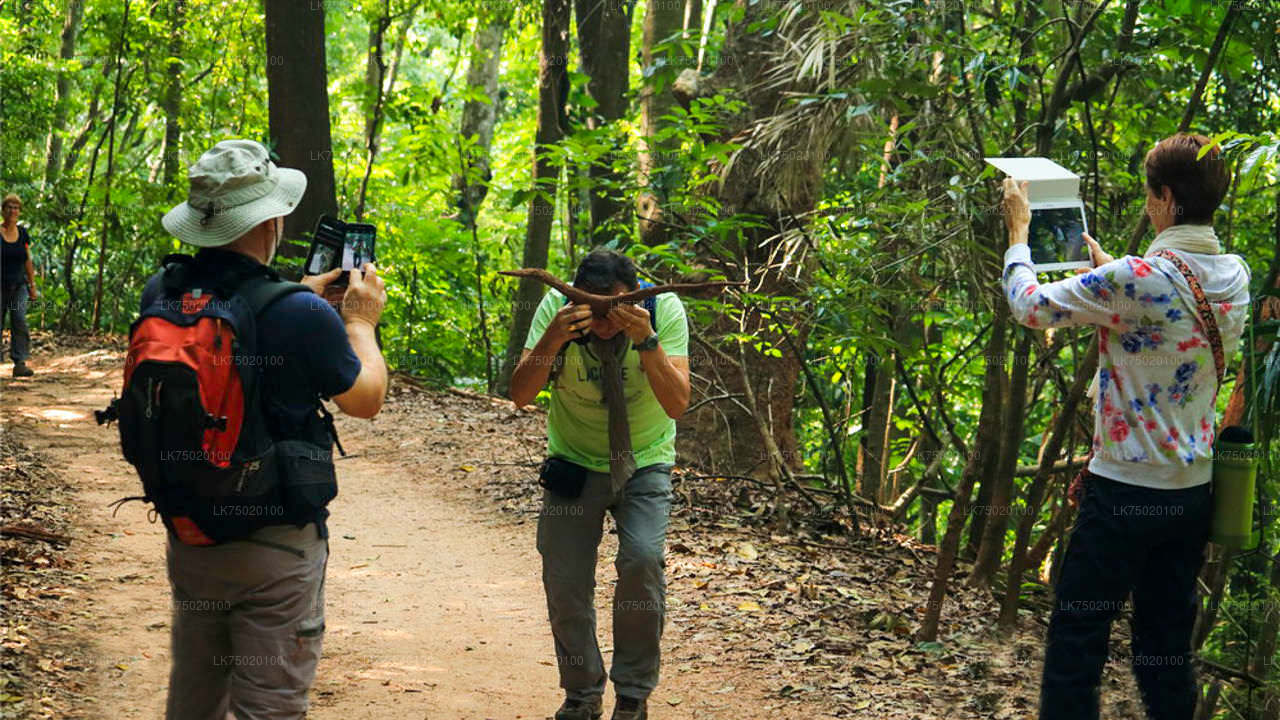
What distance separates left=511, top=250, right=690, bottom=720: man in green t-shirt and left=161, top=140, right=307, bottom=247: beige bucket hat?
59.8 inches

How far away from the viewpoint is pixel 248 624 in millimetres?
2920

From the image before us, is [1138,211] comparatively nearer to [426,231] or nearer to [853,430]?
[853,430]

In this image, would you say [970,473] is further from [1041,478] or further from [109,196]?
[109,196]

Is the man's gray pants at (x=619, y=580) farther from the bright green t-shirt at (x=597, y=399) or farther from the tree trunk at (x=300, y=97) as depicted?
the tree trunk at (x=300, y=97)

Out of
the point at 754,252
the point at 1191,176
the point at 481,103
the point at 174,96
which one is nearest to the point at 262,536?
the point at 1191,176

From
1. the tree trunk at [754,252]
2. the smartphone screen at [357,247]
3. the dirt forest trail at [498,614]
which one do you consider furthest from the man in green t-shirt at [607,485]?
the tree trunk at [754,252]

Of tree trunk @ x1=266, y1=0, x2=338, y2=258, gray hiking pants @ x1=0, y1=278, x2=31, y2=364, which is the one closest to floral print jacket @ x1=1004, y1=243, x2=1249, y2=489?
tree trunk @ x1=266, y1=0, x2=338, y2=258

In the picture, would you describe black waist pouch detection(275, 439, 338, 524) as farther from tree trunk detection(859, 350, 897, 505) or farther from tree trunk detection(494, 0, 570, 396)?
tree trunk detection(494, 0, 570, 396)

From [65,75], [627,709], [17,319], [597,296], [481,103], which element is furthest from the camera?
[481,103]

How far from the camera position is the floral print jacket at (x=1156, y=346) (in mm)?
3664

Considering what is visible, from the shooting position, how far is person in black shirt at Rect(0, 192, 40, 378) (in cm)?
1279

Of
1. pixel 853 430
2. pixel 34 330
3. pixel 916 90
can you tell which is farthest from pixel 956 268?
pixel 34 330

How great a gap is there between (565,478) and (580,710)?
0.91m

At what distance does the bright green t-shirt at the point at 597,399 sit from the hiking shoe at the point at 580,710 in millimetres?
911
